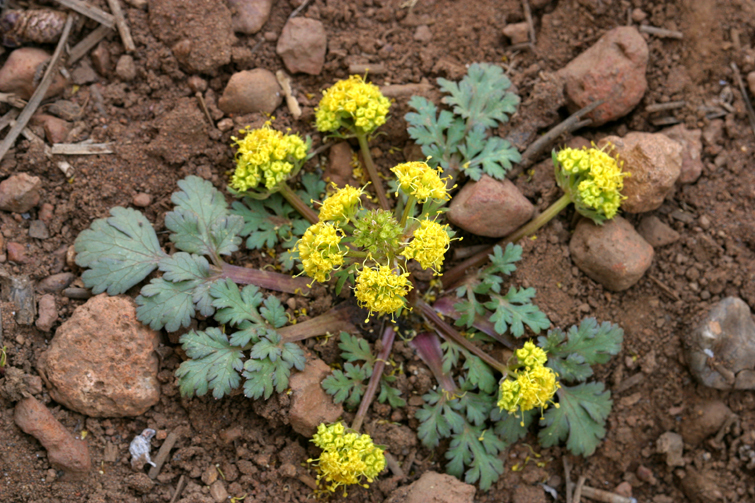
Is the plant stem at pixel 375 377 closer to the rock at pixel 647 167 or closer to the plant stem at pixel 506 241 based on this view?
the plant stem at pixel 506 241

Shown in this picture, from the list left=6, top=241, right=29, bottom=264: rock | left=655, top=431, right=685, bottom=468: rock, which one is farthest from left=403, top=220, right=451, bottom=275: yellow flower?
left=6, top=241, right=29, bottom=264: rock

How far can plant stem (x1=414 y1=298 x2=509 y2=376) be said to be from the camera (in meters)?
4.63

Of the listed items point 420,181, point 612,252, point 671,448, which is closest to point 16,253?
point 420,181

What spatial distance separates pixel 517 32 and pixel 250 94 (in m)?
2.65

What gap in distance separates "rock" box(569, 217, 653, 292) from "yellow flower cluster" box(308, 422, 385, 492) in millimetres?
2426

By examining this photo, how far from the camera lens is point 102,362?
4.10 meters

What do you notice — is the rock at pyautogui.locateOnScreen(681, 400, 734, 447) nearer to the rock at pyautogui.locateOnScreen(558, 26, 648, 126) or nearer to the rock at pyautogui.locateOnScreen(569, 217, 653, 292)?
the rock at pyautogui.locateOnScreen(569, 217, 653, 292)

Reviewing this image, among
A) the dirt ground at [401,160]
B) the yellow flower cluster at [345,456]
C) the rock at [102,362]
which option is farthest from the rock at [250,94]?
the yellow flower cluster at [345,456]

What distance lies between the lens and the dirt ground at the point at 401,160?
4.30 metres

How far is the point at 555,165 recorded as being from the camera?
4.79 m

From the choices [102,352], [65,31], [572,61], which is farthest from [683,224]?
[65,31]

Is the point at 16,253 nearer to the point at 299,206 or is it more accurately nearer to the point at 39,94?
the point at 39,94

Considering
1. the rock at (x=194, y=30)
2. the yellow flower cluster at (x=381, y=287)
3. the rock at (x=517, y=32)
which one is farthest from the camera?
the rock at (x=517, y=32)

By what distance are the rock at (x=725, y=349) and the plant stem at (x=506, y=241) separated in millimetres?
1627
